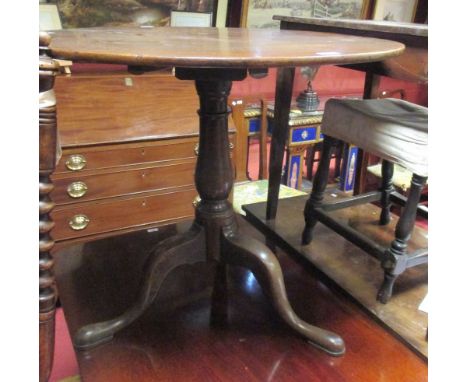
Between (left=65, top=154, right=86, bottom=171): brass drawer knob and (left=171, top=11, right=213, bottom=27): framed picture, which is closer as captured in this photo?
(left=65, top=154, right=86, bottom=171): brass drawer knob

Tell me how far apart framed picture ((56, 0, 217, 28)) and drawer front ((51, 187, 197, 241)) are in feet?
2.68

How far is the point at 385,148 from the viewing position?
1056 millimetres

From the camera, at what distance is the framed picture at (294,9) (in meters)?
2.23

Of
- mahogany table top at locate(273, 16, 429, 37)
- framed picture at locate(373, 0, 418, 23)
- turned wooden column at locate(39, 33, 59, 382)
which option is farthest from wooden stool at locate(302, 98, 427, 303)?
framed picture at locate(373, 0, 418, 23)

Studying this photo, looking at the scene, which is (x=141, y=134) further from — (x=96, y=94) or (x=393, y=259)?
(x=393, y=259)

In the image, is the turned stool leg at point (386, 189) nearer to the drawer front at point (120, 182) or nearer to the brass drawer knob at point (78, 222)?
the drawer front at point (120, 182)

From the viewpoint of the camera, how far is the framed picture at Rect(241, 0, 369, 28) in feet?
7.30

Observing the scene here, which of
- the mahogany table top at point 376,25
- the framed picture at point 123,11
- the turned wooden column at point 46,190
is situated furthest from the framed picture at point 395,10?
the turned wooden column at point 46,190

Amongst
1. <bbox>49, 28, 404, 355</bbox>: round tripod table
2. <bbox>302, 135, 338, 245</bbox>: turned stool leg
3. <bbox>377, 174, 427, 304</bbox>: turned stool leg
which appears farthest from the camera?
<bbox>302, 135, 338, 245</bbox>: turned stool leg

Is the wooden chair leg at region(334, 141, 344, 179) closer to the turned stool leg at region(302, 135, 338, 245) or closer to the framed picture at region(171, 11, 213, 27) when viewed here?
the framed picture at region(171, 11, 213, 27)

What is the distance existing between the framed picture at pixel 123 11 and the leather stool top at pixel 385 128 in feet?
3.69

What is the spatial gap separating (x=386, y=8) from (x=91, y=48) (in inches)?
104

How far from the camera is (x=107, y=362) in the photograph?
37.5 inches

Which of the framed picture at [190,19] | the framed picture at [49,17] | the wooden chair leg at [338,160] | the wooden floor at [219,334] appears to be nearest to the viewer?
the wooden floor at [219,334]
